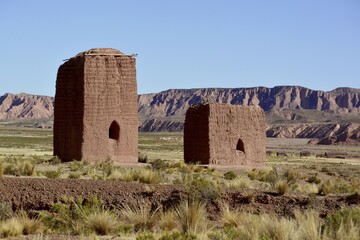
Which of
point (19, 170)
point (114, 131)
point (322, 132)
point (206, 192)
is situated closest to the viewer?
point (206, 192)

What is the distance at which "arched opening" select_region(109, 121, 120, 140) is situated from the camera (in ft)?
91.7

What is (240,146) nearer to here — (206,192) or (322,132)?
(206,192)

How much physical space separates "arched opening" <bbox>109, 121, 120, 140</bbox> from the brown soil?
12.0 metres

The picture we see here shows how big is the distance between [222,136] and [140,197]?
48.2 ft

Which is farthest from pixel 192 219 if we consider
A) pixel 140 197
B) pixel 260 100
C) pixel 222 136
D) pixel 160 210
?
pixel 260 100

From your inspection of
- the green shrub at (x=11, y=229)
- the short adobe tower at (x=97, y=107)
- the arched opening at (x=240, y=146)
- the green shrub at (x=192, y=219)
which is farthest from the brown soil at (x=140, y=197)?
the arched opening at (x=240, y=146)

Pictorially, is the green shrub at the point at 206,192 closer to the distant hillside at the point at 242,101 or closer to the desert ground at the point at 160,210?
the desert ground at the point at 160,210

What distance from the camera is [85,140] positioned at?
88.2 ft

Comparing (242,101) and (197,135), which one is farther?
(242,101)

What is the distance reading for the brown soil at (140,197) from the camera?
48.8ft

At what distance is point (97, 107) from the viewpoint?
27266mm

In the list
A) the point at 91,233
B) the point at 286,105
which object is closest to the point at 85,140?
the point at 91,233

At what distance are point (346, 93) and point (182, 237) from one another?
576ft

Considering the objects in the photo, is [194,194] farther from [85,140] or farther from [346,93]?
[346,93]
